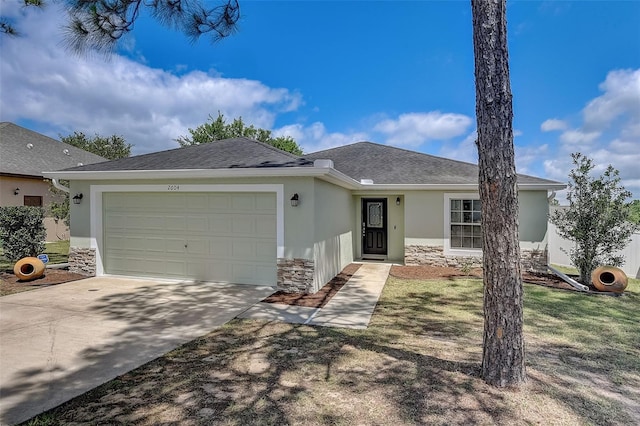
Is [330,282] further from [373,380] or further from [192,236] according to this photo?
[373,380]

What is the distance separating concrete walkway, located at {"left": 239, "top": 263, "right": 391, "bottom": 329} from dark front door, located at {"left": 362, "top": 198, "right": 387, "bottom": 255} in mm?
4149

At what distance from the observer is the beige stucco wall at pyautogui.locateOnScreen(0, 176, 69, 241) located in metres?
14.9

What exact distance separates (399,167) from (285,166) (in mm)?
6602

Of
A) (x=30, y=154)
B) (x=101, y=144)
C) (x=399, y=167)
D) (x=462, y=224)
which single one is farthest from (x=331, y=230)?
(x=101, y=144)

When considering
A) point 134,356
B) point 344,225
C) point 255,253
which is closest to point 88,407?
point 134,356

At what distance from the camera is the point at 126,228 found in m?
8.91

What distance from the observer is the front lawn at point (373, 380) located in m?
2.93

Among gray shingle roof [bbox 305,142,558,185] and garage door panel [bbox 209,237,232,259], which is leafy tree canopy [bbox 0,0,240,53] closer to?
garage door panel [bbox 209,237,232,259]

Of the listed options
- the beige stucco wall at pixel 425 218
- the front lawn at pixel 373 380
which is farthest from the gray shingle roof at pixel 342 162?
the front lawn at pixel 373 380

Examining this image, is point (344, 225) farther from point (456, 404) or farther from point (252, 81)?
point (252, 81)

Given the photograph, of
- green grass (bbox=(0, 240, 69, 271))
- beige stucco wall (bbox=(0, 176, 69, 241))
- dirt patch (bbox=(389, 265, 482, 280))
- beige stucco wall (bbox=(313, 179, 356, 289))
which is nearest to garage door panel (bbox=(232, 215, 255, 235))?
beige stucco wall (bbox=(313, 179, 356, 289))

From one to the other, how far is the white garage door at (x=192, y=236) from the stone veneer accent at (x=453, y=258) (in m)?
5.48

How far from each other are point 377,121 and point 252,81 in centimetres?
823

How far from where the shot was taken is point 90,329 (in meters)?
5.10
